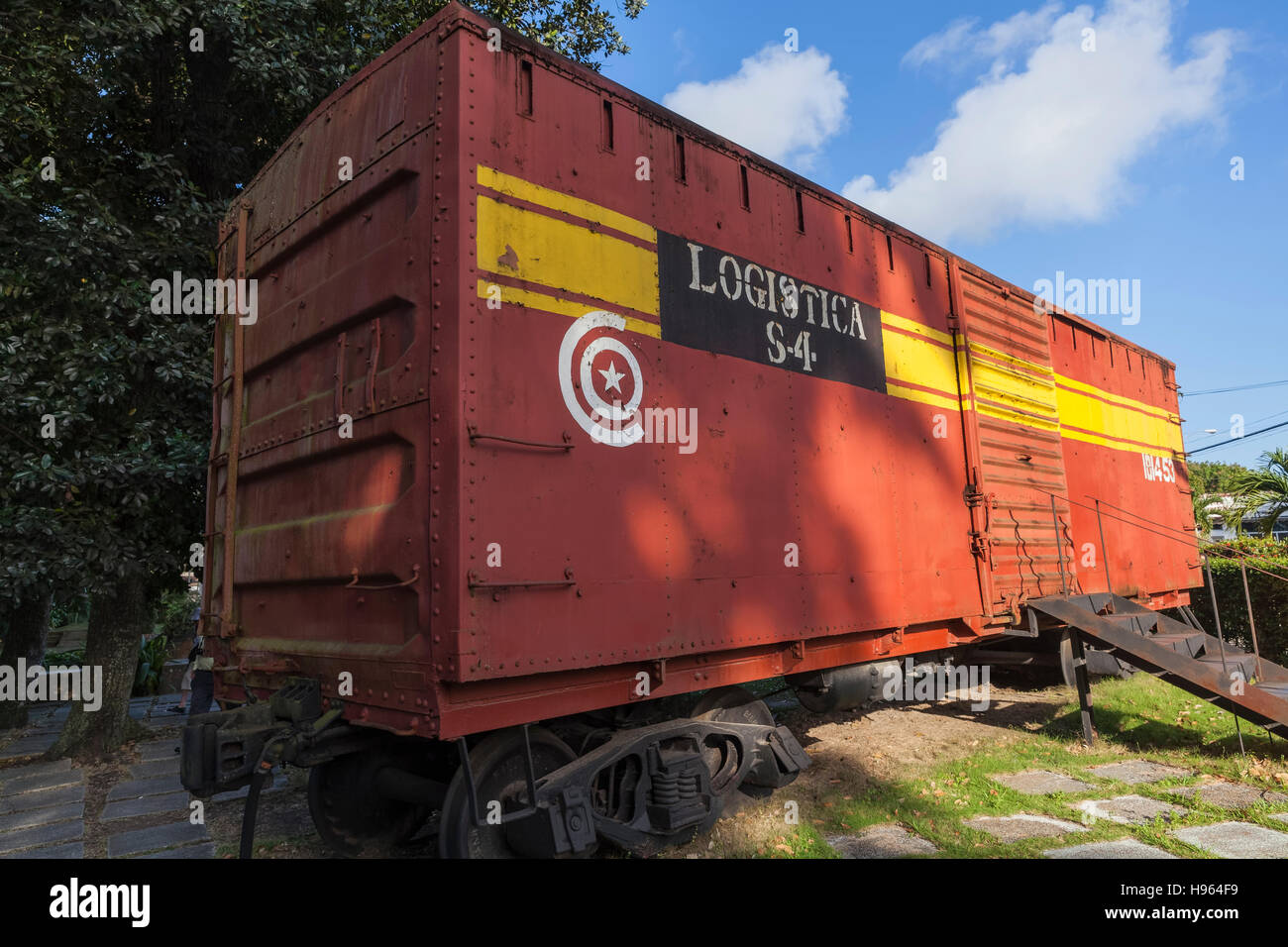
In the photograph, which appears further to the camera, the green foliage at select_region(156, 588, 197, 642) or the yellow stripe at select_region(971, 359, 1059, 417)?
the green foliage at select_region(156, 588, 197, 642)

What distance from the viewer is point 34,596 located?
729 cm

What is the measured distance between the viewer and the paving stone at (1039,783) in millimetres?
5957

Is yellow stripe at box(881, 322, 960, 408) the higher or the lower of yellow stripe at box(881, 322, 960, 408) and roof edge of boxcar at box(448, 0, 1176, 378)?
the lower

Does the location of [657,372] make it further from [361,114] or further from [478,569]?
[361,114]

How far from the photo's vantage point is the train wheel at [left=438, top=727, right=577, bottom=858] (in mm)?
3629

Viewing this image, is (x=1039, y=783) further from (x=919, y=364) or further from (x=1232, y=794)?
(x=919, y=364)

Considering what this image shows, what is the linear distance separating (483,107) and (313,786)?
4.03 meters

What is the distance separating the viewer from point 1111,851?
15.4 ft

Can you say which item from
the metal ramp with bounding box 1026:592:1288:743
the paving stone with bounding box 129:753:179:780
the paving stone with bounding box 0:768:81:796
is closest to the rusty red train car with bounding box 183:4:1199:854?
the metal ramp with bounding box 1026:592:1288:743

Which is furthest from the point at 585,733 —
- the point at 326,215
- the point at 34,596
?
the point at 34,596

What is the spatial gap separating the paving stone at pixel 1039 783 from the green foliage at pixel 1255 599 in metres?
5.53

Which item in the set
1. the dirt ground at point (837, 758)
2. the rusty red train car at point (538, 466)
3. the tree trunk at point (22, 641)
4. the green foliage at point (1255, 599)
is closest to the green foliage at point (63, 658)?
the tree trunk at point (22, 641)

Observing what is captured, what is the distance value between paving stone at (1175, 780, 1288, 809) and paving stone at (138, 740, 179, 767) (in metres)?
8.96

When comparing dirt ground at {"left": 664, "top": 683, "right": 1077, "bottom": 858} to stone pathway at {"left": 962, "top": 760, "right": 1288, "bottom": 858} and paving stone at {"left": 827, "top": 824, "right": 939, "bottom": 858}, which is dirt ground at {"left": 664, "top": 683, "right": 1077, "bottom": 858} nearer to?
paving stone at {"left": 827, "top": 824, "right": 939, "bottom": 858}
